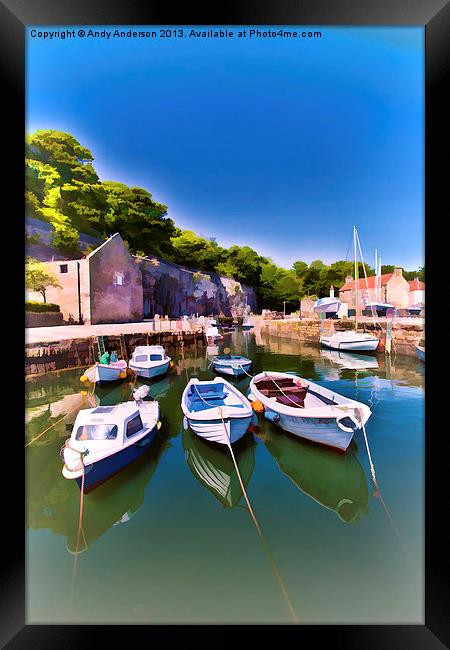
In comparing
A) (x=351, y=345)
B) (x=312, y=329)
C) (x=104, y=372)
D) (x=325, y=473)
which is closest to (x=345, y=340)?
(x=351, y=345)

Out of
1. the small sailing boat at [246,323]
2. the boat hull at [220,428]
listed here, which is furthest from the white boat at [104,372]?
the small sailing boat at [246,323]

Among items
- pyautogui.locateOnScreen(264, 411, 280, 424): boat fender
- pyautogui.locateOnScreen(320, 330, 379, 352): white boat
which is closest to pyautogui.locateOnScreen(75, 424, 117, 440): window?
pyautogui.locateOnScreen(264, 411, 280, 424): boat fender

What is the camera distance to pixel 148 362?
4.77 metres

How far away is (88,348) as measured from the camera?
11.9 ft

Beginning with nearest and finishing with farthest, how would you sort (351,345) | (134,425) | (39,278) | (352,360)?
(39,278)
(134,425)
(351,345)
(352,360)

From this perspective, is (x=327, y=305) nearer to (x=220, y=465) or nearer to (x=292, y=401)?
(x=292, y=401)

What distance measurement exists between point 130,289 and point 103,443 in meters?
1.86

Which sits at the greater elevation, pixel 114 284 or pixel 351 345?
pixel 114 284

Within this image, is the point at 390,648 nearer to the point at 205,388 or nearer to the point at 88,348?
the point at 205,388

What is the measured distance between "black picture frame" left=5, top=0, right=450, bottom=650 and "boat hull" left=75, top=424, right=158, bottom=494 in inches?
18.1

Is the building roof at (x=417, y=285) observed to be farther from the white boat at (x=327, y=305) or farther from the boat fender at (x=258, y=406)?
the boat fender at (x=258, y=406)
